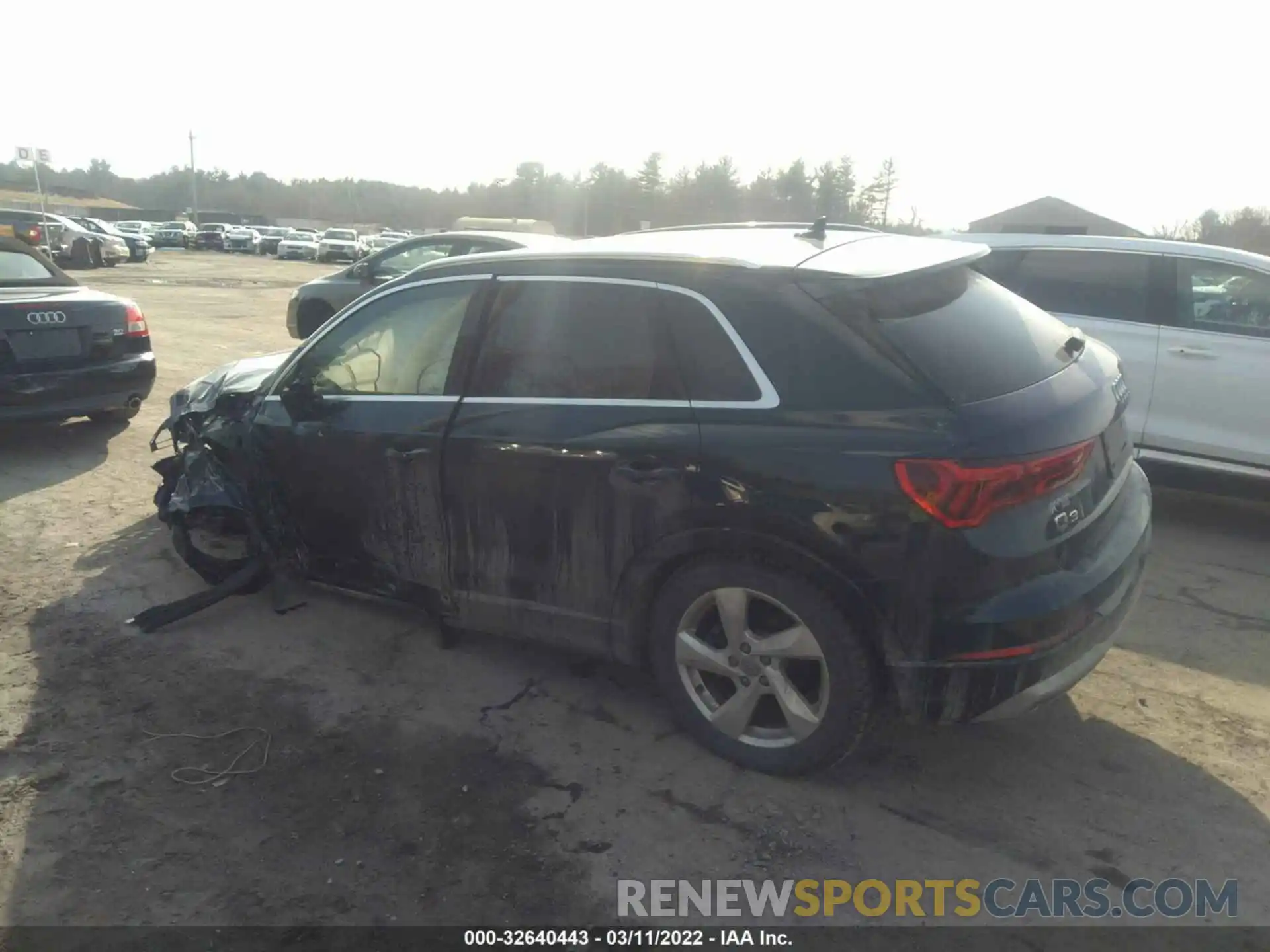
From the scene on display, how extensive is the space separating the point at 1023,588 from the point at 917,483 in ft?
1.50

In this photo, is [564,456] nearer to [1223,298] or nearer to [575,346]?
[575,346]

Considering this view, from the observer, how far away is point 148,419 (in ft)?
26.7

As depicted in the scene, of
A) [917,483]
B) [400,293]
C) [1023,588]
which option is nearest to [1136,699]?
[1023,588]

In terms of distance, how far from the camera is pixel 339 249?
134ft

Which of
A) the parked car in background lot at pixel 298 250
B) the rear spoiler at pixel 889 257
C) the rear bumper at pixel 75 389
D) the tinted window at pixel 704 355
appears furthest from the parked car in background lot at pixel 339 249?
the tinted window at pixel 704 355

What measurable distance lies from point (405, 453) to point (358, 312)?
0.76 meters

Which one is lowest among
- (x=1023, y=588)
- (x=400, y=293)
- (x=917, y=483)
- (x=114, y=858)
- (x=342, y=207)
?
(x=114, y=858)

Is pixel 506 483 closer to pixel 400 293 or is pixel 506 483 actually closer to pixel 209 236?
pixel 400 293

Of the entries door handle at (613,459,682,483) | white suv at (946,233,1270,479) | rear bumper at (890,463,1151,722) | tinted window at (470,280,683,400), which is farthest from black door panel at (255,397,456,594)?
white suv at (946,233,1270,479)

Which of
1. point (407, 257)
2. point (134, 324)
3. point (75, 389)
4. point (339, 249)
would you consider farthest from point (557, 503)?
point (339, 249)

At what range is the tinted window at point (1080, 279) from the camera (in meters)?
6.00

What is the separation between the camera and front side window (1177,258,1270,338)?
5633mm

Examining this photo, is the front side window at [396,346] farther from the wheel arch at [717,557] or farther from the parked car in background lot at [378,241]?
the parked car in background lot at [378,241]

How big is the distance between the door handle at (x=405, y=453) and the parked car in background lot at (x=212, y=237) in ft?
171
